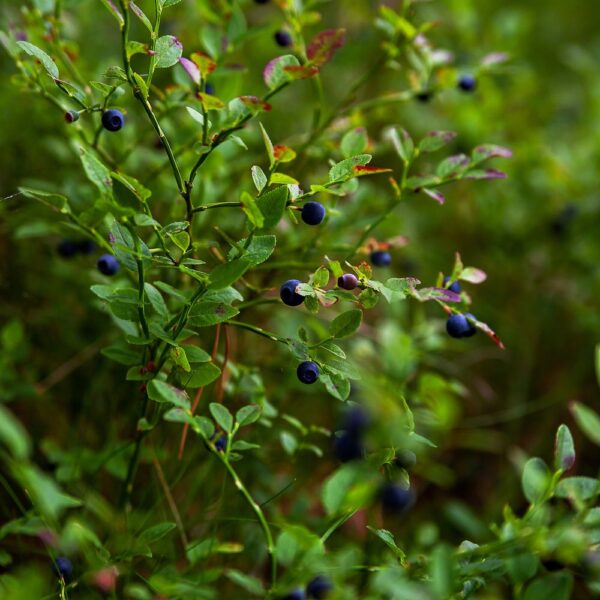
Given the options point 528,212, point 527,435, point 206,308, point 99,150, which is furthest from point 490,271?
point 206,308

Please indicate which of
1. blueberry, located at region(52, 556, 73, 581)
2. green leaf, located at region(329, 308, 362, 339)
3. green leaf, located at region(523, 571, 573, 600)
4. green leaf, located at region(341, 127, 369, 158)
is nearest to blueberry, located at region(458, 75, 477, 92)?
green leaf, located at region(341, 127, 369, 158)

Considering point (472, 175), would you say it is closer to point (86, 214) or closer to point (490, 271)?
point (86, 214)

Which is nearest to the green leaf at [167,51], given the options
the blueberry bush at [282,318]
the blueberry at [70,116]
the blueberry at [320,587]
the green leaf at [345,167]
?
the blueberry bush at [282,318]

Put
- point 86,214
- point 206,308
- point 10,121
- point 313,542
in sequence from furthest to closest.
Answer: point 10,121 < point 86,214 < point 206,308 < point 313,542

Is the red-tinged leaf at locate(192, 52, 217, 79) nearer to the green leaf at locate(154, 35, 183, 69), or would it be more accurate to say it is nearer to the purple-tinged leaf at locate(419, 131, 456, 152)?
the green leaf at locate(154, 35, 183, 69)

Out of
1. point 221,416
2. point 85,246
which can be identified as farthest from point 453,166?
point 85,246

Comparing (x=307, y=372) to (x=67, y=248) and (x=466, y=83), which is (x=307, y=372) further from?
(x=466, y=83)
